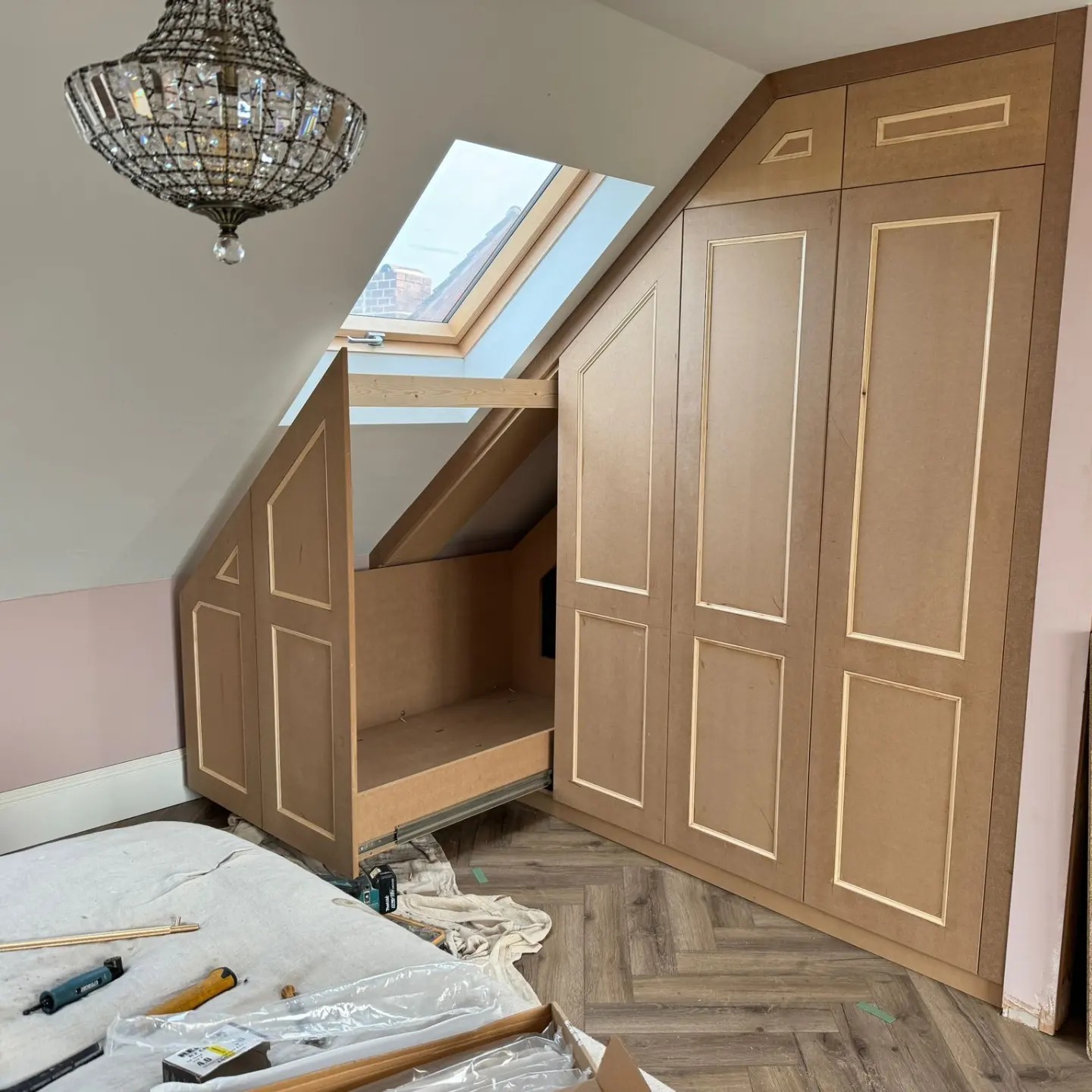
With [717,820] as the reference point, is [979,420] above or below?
above

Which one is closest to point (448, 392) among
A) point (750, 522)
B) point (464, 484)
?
point (464, 484)

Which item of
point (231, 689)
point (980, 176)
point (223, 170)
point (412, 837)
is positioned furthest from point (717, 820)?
point (223, 170)

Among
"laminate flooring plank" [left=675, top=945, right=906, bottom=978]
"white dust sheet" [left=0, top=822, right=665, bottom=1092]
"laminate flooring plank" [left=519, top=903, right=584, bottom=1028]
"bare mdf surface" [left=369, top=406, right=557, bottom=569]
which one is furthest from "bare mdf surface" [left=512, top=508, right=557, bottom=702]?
"white dust sheet" [left=0, top=822, right=665, bottom=1092]

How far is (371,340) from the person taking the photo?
299 cm

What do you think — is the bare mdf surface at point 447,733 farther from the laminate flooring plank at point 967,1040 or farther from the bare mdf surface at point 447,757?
the laminate flooring plank at point 967,1040

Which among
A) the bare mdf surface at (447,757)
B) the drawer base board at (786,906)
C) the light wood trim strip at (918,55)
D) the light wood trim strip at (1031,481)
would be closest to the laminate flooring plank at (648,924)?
the drawer base board at (786,906)

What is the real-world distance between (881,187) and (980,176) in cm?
24

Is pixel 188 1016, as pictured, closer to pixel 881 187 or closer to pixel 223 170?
pixel 223 170

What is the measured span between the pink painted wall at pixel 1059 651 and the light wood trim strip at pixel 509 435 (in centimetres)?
91

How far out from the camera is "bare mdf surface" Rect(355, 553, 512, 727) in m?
3.58

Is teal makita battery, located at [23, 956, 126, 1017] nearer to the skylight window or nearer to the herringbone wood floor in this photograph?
the herringbone wood floor

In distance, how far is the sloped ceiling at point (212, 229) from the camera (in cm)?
184

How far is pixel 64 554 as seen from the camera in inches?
120

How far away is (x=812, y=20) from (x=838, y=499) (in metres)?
1.11
